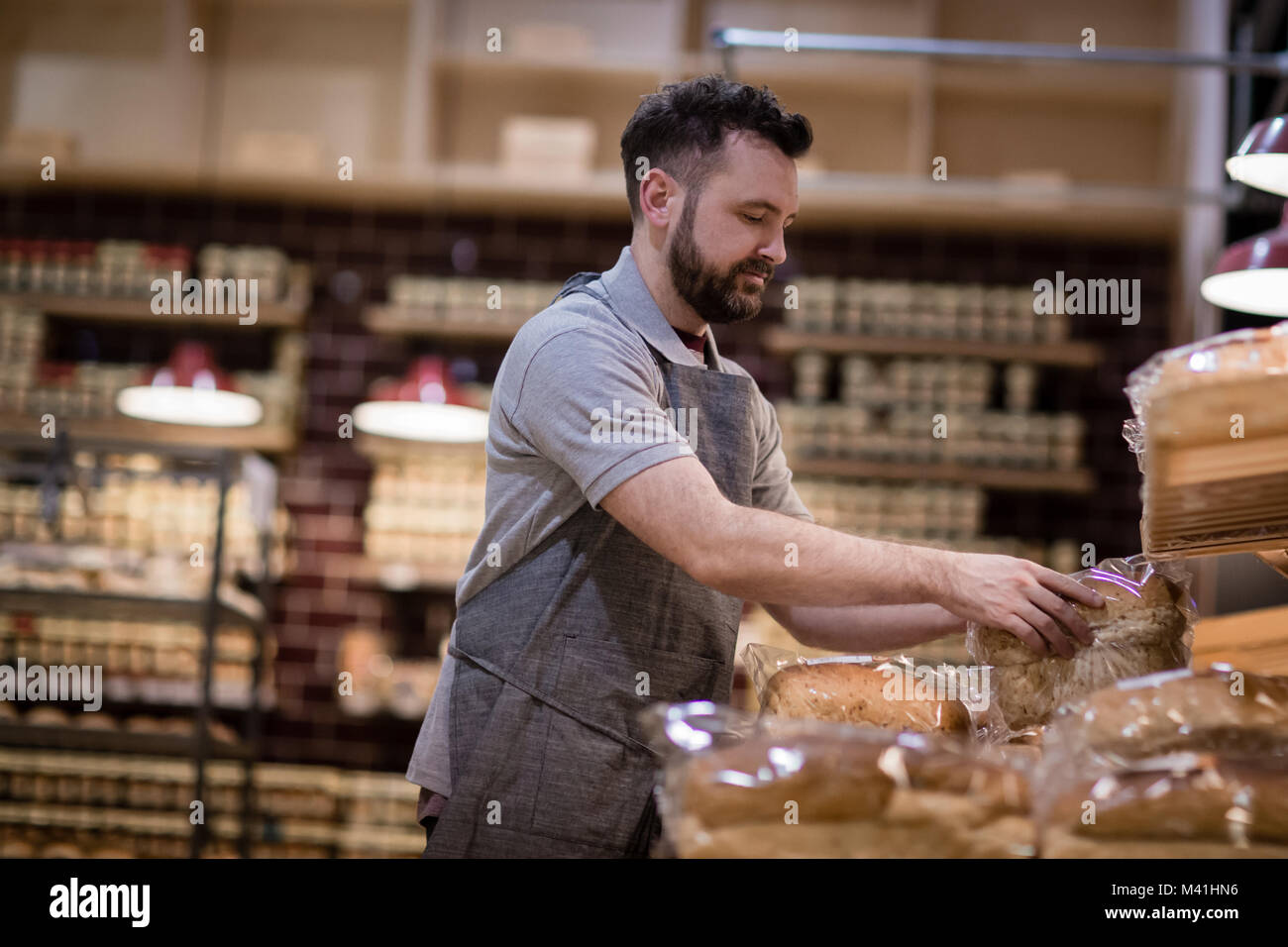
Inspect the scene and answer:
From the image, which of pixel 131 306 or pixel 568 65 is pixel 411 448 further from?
pixel 568 65

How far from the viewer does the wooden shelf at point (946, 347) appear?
200 inches

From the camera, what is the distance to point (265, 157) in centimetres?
553

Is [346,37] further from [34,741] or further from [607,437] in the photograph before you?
[607,437]

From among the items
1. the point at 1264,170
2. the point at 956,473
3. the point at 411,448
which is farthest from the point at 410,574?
the point at 1264,170

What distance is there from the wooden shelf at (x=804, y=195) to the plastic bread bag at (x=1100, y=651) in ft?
12.5

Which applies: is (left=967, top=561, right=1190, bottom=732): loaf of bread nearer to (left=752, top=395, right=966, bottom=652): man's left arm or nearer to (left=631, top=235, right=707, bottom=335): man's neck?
(left=752, top=395, right=966, bottom=652): man's left arm

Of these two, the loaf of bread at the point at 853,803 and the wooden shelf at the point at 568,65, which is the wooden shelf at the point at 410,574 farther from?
the loaf of bread at the point at 853,803

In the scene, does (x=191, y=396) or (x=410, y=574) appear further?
(x=410, y=574)

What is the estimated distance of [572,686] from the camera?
154 cm

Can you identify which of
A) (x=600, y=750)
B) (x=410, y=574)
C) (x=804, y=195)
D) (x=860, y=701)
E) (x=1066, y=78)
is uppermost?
(x=1066, y=78)

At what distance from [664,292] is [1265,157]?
0.89m

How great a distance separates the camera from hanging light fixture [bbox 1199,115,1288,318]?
5.94 ft

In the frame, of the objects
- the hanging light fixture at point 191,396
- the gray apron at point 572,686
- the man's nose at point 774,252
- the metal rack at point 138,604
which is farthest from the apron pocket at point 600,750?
the hanging light fixture at point 191,396
